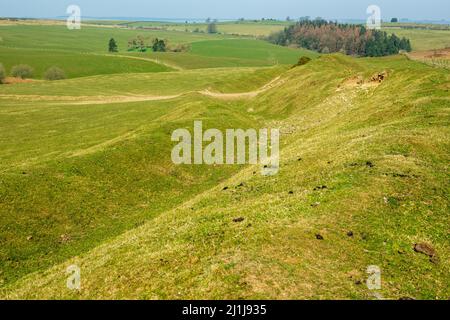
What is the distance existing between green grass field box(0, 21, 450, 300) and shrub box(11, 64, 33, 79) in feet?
367

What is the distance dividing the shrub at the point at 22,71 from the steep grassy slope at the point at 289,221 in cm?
13551

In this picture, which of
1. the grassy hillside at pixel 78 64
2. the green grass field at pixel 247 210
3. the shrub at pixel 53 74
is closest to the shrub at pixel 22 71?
the grassy hillside at pixel 78 64

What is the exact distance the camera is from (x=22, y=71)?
522ft

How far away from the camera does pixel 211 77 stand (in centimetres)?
14638

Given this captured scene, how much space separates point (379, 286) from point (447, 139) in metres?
19.2

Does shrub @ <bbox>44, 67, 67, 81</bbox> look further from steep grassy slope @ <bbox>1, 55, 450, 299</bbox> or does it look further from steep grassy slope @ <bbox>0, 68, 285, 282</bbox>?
steep grassy slope @ <bbox>1, 55, 450, 299</bbox>

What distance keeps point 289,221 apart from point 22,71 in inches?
6495

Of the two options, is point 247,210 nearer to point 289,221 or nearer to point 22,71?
point 289,221

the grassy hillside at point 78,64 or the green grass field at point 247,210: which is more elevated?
the grassy hillside at point 78,64

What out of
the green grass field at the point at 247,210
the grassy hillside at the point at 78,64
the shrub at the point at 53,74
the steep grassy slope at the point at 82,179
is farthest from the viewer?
the grassy hillside at the point at 78,64

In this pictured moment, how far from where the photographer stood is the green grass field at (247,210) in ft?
53.4

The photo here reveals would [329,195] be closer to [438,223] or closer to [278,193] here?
[278,193]

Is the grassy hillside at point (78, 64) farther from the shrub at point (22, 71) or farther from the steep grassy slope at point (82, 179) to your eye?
the steep grassy slope at point (82, 179)
